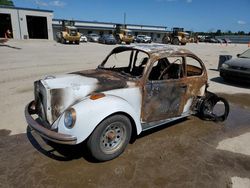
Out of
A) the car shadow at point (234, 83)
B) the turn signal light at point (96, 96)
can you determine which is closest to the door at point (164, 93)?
the turn signal light at point (96, 96)

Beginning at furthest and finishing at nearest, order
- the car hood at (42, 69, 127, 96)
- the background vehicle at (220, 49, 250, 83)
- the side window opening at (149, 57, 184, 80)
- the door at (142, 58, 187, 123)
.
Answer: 1. the background vehicle at (220, 49, 250, 83)
2. the side window opening at (149, 57, 184, 80)
3. the door at (142, 58, 187, 123)
4. the car hood at (42, 69, 127, 96)

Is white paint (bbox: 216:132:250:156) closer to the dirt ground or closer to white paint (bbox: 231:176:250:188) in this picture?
the dirt ground

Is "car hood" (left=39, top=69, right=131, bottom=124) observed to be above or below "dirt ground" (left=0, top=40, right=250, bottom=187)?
above

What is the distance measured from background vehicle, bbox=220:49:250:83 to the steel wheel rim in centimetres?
681

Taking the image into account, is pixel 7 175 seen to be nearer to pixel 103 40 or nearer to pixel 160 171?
pixel 160 171

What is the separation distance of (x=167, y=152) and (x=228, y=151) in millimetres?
1155

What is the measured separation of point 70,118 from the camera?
3092mm

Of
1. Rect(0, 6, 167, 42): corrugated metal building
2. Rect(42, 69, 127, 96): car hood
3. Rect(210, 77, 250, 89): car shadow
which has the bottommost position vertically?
Rect(210, 77, 250, 89): car shadow

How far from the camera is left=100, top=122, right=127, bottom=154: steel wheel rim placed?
345 cm

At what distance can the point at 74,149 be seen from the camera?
3.84m

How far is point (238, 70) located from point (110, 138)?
23.6ft

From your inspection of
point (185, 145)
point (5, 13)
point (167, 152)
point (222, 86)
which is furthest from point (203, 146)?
point (5, 13)

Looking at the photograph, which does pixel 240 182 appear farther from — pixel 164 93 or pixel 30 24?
pixel 30 24

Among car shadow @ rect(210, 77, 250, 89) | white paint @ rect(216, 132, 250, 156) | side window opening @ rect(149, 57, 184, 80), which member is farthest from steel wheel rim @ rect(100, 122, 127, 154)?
car shadow @ rect(210, 77, 250, 89)
